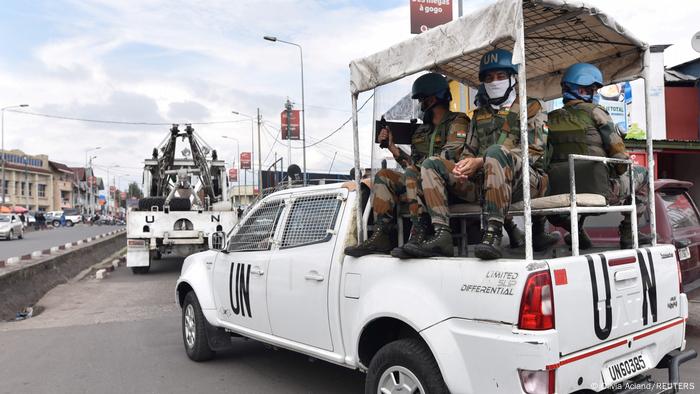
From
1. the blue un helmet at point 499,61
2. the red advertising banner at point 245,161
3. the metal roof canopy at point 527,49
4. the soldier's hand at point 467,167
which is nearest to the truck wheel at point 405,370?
the metal roof canopy at point 527,49

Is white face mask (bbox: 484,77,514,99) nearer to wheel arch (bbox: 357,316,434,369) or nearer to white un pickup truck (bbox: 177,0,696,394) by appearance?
white un pickup truck (bbox: 177,0,696,394)

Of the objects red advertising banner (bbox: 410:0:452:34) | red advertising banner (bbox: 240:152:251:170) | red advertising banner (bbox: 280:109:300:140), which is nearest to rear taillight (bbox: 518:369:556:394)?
red advertising banner (bbox: 410:0:452:34)

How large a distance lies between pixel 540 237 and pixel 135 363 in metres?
4.22

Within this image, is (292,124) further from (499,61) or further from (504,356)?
(504,356)

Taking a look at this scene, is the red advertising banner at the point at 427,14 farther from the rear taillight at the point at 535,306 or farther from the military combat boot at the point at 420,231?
the rear taillight at the point at 535,306

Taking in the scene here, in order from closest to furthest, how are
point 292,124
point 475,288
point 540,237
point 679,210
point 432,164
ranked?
1. point 475,288
2. point 432,164
3. point 540,237
4. point 679,210
5. point 292,124

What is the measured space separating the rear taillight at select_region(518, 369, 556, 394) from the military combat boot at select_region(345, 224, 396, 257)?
1403 mm

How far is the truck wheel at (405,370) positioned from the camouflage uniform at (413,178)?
87 centimetres

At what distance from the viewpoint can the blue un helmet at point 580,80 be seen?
3979mm

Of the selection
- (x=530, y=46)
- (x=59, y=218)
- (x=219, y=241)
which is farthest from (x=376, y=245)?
(x=59, y=218)

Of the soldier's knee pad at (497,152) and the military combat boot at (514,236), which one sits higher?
the soldier's knee pad at (497,152)

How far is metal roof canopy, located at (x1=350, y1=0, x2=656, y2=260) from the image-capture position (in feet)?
10.0

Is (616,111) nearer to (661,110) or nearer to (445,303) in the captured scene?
(661,110)

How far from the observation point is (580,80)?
3.99 metres
